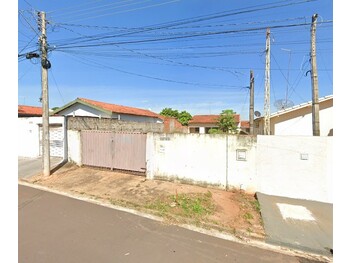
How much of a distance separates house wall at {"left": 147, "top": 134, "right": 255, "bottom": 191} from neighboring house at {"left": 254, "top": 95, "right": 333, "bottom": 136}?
7973mm

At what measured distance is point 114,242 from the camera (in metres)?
4.38

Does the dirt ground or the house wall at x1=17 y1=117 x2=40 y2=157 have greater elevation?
the house wall at x1=17 y1=117 x2=40 y2=157

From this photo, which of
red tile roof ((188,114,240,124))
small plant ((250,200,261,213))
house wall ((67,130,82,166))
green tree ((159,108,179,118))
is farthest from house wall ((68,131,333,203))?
green tree ((159,108,179,118))

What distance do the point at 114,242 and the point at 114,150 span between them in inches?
237

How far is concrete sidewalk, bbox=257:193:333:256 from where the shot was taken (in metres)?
4.59

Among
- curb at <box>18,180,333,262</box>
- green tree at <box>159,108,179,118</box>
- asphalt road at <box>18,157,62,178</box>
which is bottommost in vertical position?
curb at <box>18,180,333,262</box>

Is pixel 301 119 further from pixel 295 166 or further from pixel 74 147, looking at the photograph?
pixel 74 147

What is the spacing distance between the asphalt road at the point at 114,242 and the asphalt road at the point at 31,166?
546 cm

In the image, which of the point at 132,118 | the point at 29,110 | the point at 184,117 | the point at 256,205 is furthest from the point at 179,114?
the point at 256,205

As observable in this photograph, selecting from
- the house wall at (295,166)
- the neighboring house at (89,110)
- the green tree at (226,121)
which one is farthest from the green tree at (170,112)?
the house wall at (295,166)

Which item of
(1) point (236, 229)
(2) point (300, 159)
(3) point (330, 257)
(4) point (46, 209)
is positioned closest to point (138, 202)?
(4) point (46, 209)

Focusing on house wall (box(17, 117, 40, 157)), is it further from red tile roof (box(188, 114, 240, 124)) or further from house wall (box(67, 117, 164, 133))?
red tile roof (box(188, 114, 240, 124))

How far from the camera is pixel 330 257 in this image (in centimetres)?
424

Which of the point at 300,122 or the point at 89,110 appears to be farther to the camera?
the point at 89,110
